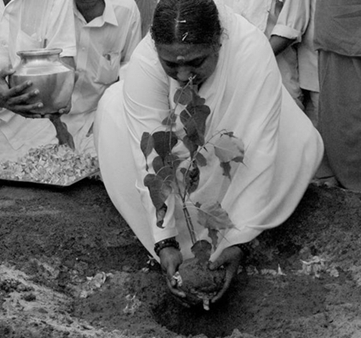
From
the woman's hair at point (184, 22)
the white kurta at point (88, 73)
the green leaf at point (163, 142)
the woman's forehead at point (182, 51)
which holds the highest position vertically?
the woman's hair at point (184, 22)

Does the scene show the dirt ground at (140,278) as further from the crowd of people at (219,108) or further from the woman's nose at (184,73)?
the woman's nose at (184,73)

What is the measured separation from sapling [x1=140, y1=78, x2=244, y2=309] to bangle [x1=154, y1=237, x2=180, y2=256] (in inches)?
3.7

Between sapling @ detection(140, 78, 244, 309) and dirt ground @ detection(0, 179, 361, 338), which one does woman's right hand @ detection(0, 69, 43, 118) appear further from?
sapling @ detection(140, 78, 244, 309)

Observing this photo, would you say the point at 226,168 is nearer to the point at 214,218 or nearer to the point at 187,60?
the point at 214,218

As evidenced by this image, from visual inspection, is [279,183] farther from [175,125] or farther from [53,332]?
[53,332]

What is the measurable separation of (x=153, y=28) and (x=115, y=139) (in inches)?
31.4

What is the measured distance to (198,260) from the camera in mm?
3477

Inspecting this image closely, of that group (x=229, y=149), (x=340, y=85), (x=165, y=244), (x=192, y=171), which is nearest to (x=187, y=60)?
(x=229, y=149)

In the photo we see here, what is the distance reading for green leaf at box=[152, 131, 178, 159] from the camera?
361 cm

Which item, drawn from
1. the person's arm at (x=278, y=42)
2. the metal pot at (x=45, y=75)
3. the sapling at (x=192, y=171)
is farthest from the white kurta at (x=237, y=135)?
the person's arm at (x=278, y=42)

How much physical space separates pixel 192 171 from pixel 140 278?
56 centimetres

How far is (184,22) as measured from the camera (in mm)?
3422

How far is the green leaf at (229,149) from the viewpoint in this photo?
3533 millimetres

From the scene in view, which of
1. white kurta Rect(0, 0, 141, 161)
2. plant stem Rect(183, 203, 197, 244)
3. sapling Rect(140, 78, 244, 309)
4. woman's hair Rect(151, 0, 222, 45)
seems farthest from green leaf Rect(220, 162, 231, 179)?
white kurta Rect(0, 0, 141, 161)
